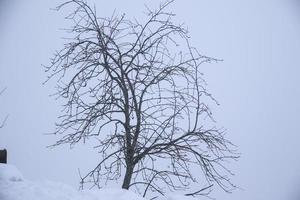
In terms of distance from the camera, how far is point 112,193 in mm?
4375

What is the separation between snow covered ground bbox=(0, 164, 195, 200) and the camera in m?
4.23

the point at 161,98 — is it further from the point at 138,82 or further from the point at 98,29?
Answer: the point at 98,29

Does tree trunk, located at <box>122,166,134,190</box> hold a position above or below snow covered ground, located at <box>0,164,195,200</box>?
above

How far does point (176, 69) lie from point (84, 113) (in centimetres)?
157

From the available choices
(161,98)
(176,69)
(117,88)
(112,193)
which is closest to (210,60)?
(176,69)

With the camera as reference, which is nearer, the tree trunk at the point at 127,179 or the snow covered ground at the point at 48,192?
the snow covered ground at the point at 48,192

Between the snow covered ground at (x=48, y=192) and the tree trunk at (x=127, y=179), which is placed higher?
the tree trunk at (x=127, y=179)

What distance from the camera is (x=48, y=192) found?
4.37m

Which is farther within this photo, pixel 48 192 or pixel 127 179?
pixel 127 179

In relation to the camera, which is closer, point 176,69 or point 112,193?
point 112,193

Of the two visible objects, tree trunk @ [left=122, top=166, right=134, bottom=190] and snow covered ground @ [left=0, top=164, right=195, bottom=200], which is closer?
snow covered ground @ [left=0, top=164, right=195, bottom=200]

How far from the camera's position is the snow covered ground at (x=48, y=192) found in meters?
4.23

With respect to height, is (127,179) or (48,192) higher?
(127,179)

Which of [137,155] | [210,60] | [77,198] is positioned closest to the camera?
[77,198]
